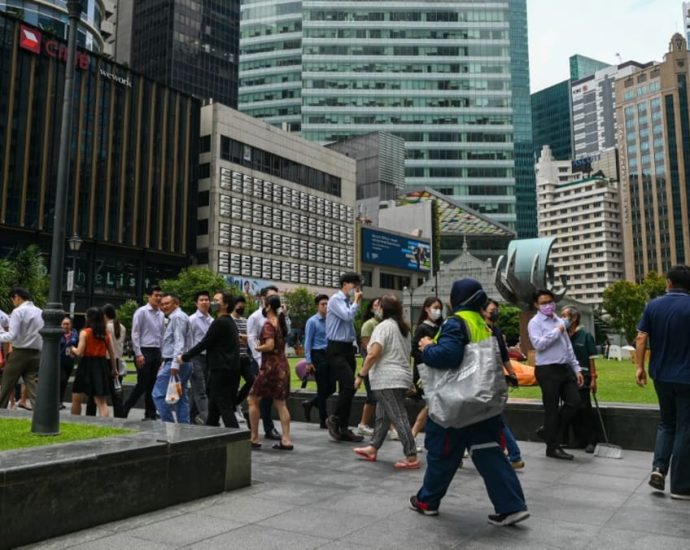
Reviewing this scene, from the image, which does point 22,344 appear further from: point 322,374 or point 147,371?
point 322,374

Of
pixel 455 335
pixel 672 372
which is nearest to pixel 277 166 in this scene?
pixel 672 372

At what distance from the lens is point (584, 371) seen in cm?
791

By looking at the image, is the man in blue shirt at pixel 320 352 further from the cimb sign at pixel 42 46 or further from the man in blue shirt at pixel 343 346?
the cimb sign at pixel 42 46

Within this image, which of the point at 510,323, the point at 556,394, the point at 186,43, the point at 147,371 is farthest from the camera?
the point at 186,43

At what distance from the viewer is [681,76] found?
5315 inches

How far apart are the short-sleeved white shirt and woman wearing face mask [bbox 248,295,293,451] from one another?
1.22 metres

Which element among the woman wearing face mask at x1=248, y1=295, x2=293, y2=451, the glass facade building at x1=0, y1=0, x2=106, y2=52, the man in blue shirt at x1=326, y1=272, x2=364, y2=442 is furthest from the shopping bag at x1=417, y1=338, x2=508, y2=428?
the glass facade building at x1=0, y1=0, x2=106, y2=52

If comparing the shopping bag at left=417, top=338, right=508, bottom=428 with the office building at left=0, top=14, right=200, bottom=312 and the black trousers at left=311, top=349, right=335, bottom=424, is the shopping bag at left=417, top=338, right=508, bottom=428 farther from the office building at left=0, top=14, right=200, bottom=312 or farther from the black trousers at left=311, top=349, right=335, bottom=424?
the office building at left=0, top=14, right=200, bottom=312

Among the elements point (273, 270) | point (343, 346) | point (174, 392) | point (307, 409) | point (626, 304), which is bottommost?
point (307, 409)

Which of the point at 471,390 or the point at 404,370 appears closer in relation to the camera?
the point at 471,390

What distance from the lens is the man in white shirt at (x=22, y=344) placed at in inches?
355

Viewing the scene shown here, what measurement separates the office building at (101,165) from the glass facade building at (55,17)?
6669 mm

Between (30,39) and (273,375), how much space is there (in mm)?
51380

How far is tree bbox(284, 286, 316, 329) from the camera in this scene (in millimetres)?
60906
